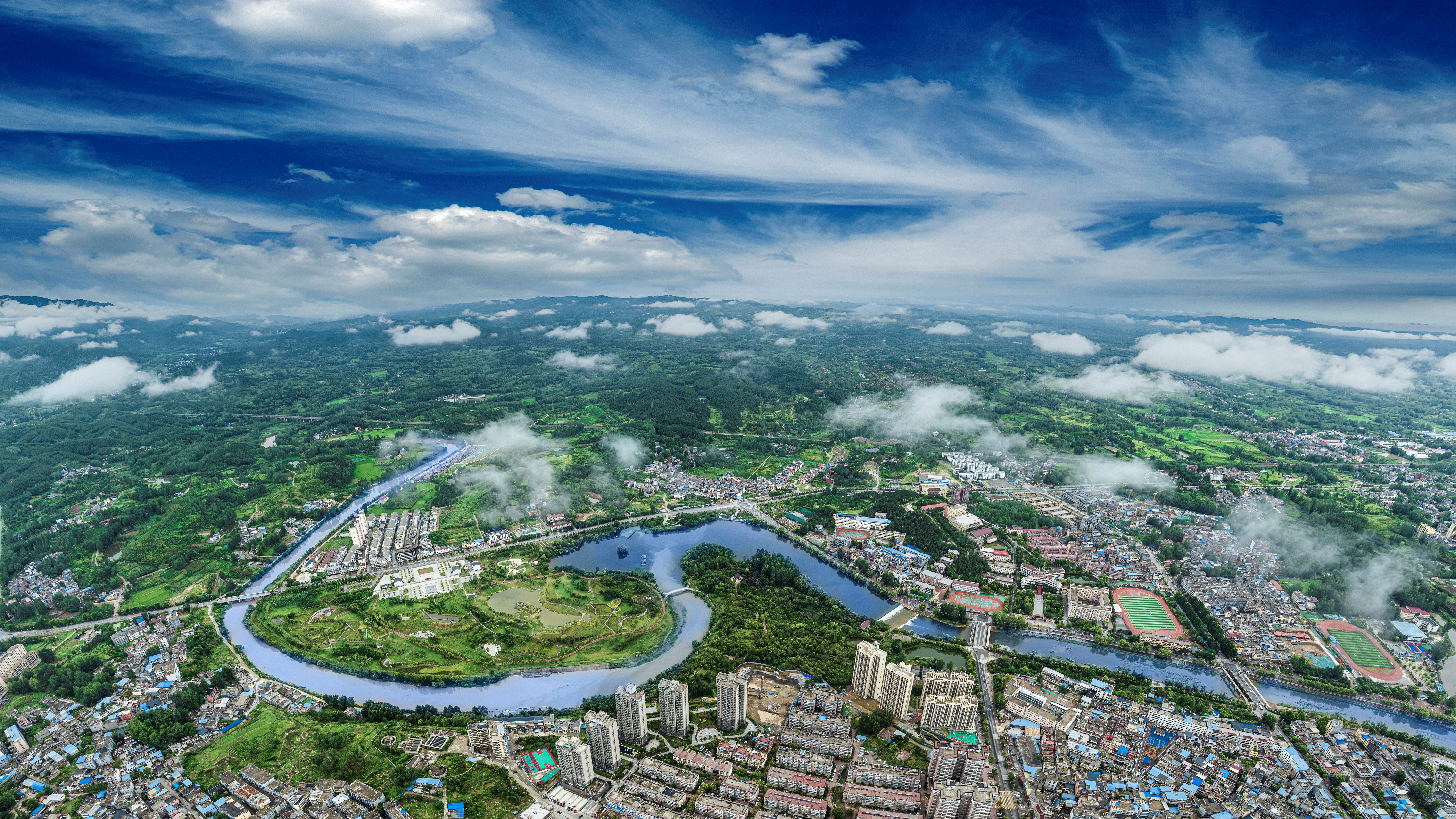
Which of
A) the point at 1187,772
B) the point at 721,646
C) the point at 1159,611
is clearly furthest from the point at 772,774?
the point at 1159,611

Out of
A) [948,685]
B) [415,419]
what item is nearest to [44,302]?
[415,419]

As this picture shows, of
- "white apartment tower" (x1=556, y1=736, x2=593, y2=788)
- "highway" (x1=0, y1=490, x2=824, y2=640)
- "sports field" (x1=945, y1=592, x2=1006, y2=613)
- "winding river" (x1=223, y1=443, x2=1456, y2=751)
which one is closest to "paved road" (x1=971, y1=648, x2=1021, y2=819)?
"winding river" (x1=223, y1=443, x2=1456, y2=751)

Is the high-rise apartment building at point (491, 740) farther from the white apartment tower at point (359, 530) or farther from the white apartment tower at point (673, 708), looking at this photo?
the white apartment tower at point (359, 530)

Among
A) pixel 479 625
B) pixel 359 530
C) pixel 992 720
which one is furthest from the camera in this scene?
pixel 359 530

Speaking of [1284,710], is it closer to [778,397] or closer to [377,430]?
[778,397]

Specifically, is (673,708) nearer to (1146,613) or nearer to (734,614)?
(734,614)

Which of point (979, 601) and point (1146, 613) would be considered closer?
point (1146, 613)
